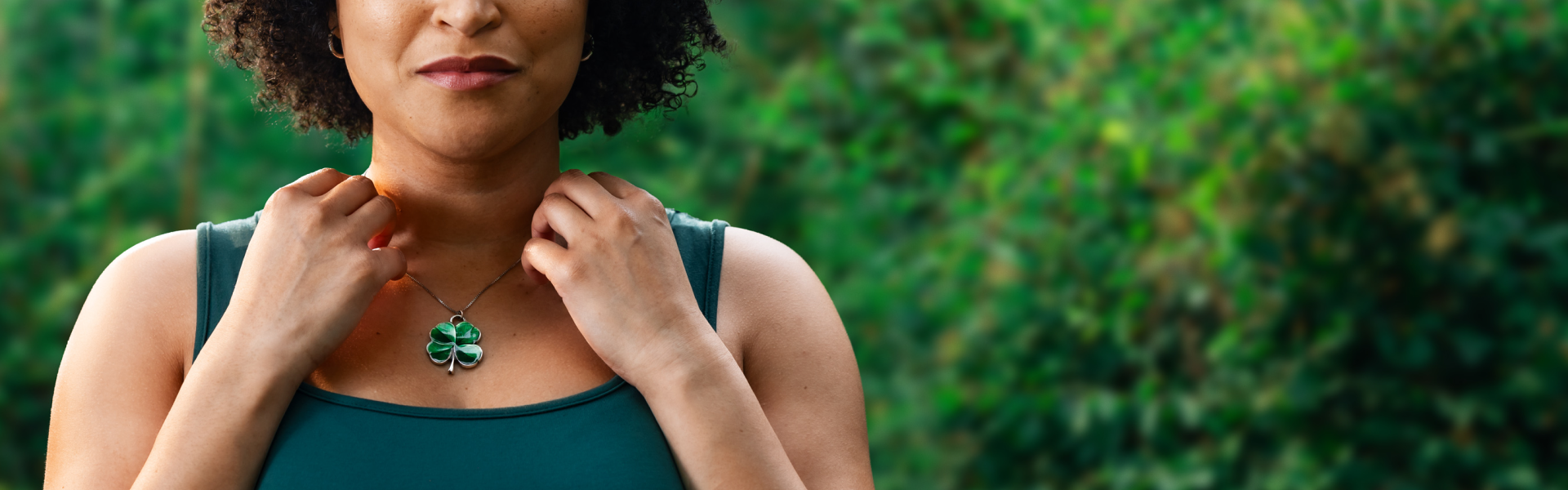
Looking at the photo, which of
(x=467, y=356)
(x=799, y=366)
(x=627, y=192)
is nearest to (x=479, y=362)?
(x=467, y=356)

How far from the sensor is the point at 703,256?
151 cm

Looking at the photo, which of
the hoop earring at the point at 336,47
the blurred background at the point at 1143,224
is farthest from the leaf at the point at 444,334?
the blurred background at the point at 1143,224

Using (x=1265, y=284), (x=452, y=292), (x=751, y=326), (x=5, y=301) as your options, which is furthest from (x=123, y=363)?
(x=1265, y=284)

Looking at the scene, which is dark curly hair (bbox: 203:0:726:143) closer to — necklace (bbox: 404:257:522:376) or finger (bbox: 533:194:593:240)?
finger (bbox: 533:194:593:240)

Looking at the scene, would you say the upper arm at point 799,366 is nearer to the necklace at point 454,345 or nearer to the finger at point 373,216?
the necklace at point 454,345

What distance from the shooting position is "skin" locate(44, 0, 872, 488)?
1.27 m

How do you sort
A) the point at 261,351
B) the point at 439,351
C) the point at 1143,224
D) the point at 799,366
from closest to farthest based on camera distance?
the point at 261,351
the point at 439,351
the point at 799,366
the point at 1143,224

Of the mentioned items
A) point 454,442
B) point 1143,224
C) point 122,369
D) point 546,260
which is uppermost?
point 1143,224

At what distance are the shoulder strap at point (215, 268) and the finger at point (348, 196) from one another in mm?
100

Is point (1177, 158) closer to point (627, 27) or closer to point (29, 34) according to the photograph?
point (627, 27)

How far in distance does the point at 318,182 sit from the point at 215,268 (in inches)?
5.3

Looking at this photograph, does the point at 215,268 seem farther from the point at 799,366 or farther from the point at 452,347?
the point at 799,366

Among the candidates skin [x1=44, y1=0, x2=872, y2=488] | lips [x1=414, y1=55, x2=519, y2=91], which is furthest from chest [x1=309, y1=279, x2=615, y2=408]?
lips [x1=414, y1=55, x2=519, y2=91]

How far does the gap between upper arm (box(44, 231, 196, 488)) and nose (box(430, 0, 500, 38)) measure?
14.8 inches
